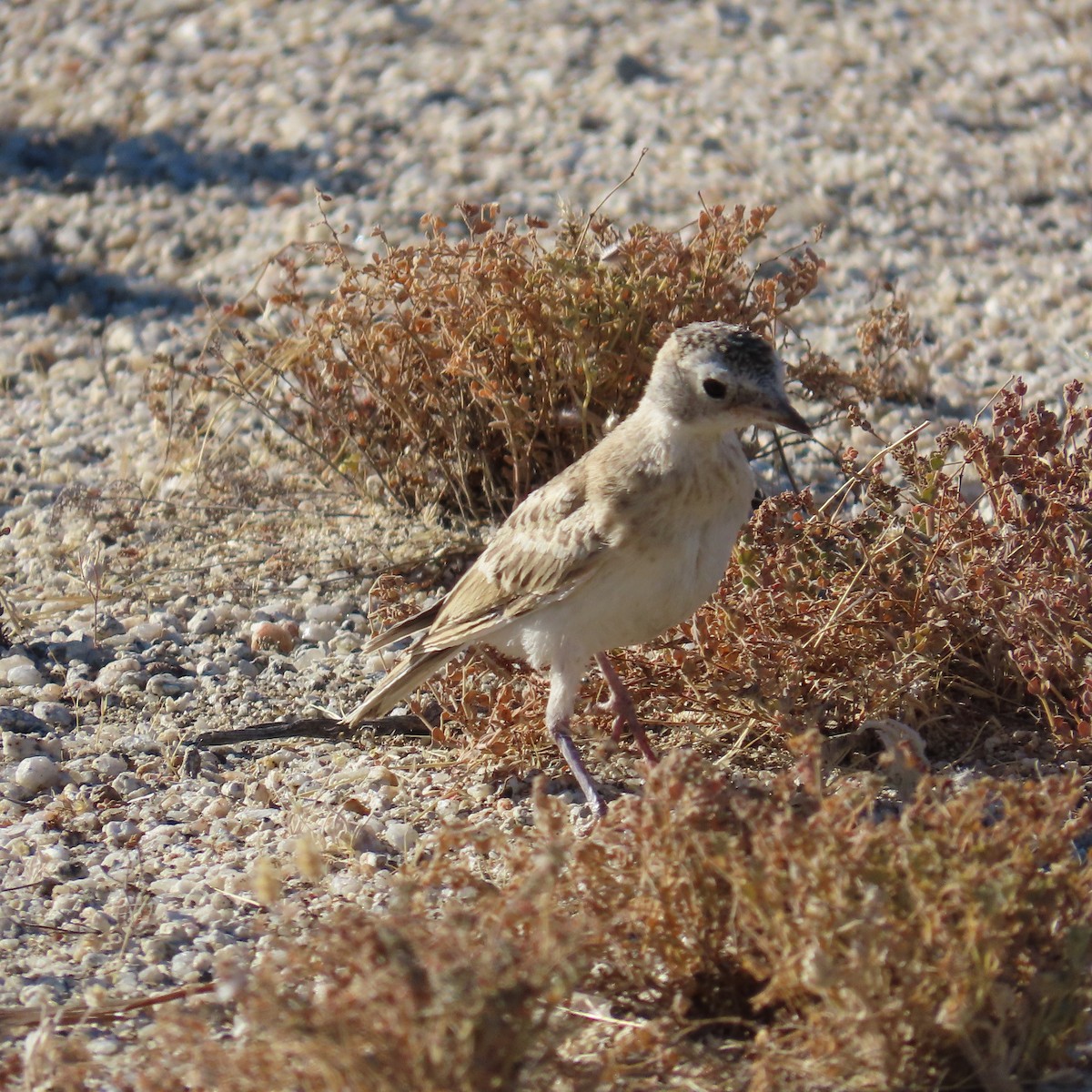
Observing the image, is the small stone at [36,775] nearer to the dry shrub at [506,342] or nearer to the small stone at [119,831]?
the small stone at [119,831]

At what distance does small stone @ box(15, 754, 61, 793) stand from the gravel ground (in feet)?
0.05

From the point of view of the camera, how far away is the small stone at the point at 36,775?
480 cm

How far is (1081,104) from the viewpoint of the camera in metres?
10.3

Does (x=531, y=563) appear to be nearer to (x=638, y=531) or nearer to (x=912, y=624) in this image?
(x=638, y=531)

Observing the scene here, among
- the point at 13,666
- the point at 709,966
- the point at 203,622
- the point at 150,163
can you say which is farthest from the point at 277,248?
the point at 709,966

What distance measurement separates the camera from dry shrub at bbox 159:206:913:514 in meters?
5.55

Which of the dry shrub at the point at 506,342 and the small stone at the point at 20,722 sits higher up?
the dry shrub at the point at 506,342

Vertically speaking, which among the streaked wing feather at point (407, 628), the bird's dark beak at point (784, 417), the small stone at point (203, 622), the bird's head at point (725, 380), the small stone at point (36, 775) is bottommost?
the small stone at point (36, 775)

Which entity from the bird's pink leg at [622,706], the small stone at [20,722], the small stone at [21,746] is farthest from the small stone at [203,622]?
the bird's pink leg at [622,706]

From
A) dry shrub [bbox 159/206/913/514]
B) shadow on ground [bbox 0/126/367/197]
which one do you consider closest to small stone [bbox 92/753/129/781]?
dry shrub [bbox 159/206/913/514]

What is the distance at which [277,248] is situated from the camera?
884 cm

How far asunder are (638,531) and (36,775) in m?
2.06

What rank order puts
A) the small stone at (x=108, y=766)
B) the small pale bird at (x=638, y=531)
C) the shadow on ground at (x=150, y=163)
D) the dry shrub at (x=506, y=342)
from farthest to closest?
1. the shadow on ground at (x=150, y=163)
2. the dry shrub at (x=506, y=342)
3. the small stone at (x=108, y=766)
4. the small pale bird at (x=638, y=531)

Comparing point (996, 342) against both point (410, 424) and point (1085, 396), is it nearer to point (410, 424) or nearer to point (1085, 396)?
point (1085, 396)
